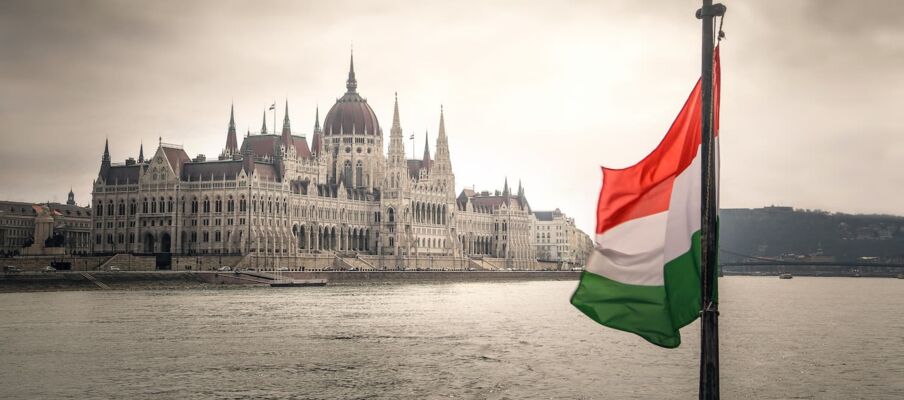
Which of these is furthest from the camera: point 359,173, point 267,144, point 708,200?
point 359,173

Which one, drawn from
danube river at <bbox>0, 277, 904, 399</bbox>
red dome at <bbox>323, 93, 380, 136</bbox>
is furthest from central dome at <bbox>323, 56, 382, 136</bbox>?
danube river at <bbox>0, 277, 904, 399</bbox>

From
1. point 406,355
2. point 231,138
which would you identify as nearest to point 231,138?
point 231,138

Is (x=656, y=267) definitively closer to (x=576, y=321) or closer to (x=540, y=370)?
(x=540, y=370)

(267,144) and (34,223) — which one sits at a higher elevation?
(267,144)

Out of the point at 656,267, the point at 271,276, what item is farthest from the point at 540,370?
the point at 271,276

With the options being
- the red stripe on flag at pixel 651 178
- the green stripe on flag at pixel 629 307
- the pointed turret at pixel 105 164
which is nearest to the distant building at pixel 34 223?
the pointed turret at pixel 105 164

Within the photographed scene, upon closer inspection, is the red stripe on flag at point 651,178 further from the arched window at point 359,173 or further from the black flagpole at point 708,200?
the arched window at point 359,173

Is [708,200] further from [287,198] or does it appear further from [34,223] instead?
[34,223]
